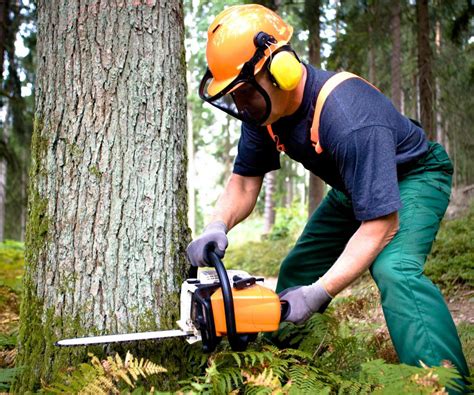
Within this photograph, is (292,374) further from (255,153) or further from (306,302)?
(255,153)

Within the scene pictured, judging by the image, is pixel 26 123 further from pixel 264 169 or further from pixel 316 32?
pixel 264 169

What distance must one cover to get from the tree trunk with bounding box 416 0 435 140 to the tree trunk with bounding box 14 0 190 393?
620 cm

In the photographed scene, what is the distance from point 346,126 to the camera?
2.41 m

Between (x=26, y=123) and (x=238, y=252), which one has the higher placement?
(x=26, y=123)

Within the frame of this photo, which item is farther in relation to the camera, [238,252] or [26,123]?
[238,252]

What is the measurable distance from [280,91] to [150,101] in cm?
72

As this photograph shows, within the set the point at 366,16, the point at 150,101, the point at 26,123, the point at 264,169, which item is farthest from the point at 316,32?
the point at 150,101

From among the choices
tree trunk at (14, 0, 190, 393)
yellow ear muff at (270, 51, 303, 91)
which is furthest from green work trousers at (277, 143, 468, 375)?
tree trunk at (14, 0, 190, 393)

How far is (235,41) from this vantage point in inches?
101

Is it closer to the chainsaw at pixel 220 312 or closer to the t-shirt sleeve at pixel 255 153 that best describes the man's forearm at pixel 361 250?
the chainsaw at pixel 220 312

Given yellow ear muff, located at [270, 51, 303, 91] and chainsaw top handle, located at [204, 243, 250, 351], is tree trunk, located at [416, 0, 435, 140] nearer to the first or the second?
yellow ear muff, located at [270, 51, 303, 91]

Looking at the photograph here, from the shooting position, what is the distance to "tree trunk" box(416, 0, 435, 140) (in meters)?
7.91

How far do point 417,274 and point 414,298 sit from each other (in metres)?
0.12

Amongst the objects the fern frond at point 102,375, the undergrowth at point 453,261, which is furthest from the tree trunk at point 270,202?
the fern frond at point 102,375
